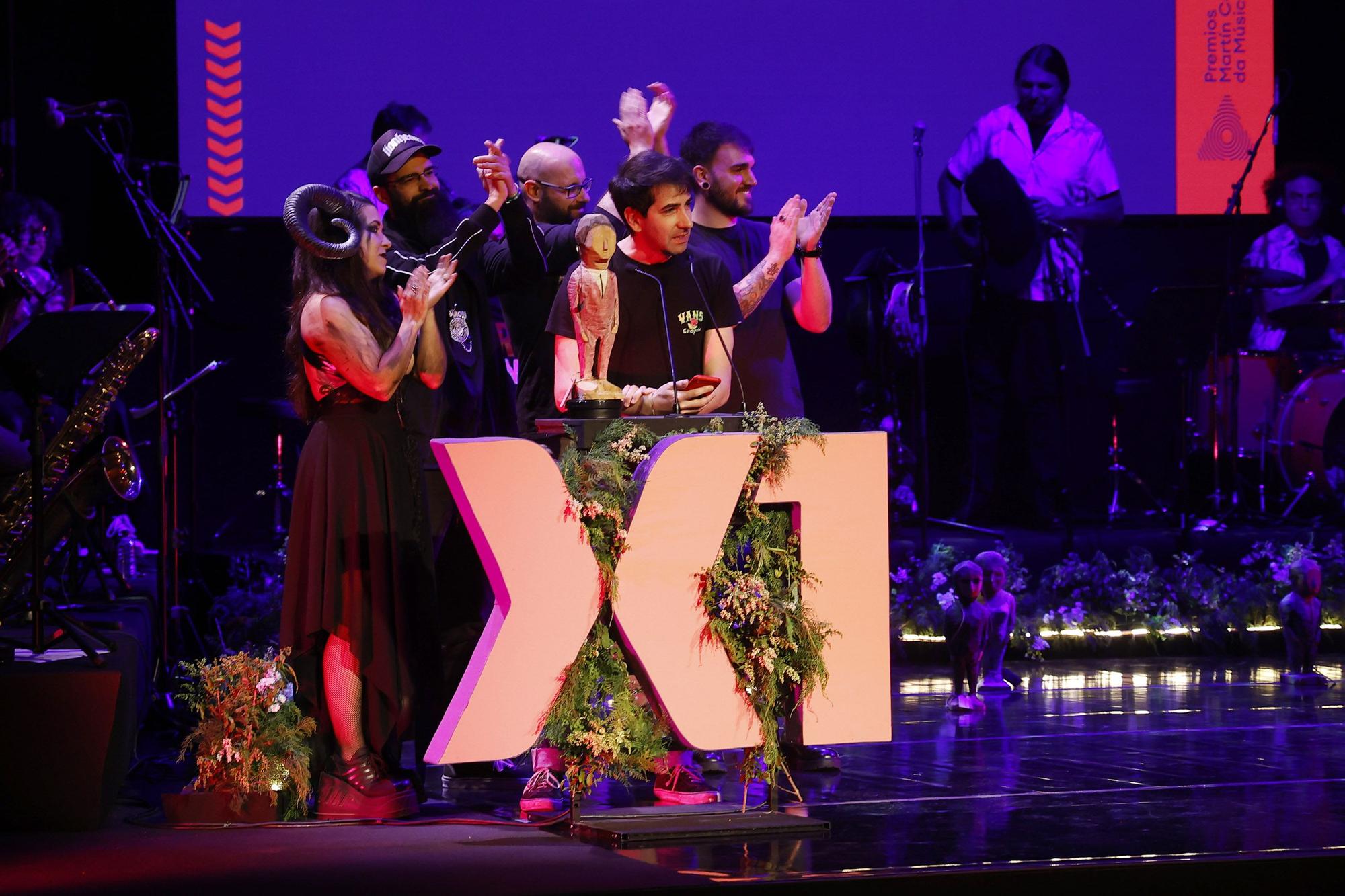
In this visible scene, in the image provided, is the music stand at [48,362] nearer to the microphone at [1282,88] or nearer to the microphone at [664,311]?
the microphone at [664,311]

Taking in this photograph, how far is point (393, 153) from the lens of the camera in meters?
4.96

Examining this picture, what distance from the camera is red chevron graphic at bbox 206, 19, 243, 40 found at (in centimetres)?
916

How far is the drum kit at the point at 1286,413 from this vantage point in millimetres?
9727

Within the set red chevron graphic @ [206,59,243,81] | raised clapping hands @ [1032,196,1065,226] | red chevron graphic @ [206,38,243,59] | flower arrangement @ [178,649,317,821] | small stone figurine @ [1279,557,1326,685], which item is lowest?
flower arrangement @ [178,649,317,821]

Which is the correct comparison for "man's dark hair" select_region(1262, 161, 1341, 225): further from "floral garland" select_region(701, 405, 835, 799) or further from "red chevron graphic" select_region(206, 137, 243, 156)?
"floral garland" select_region(701, 405, 835, 799)

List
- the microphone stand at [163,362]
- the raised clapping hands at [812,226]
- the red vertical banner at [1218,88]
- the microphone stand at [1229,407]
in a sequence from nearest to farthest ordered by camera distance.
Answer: the raised clapping hands at [812,226] < the microphone stand at [163,362] < the microphone stand at [1229,407] < the red vertical banner at [1218,88]

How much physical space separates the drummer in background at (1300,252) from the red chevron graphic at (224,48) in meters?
6.74

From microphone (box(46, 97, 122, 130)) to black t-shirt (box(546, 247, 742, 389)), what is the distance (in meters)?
2.42

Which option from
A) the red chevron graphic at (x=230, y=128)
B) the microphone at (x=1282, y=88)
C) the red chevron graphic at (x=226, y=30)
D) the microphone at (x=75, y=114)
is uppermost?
the red chevron graphic at (x=226, y=30)

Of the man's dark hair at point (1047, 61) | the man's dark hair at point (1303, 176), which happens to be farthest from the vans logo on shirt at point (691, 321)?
the man's dark hair at point (1303, 176)

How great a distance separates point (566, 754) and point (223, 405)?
6250mm

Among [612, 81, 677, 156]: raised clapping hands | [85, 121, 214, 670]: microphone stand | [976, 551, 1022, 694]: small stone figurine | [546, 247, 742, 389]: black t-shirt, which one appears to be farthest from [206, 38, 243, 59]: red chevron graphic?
[976, 551, 1022, 694]: small stone figurine

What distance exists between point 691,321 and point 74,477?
2.16 metres

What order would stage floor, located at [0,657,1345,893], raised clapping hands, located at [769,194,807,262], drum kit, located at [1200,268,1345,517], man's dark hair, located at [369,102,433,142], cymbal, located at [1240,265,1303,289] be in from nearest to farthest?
stage floor, located at [0,657,1345,893] → raised clapping hands, located at [769,194,807,262] → man's dark hair, located at [369,102,433,142] → drum kit, located at [1200,268,1345,517] → cymbal, located at [1240,265,1303,289]
